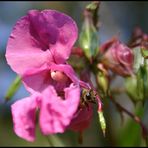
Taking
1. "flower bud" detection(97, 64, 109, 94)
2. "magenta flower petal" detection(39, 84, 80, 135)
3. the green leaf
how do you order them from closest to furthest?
"magenta flower petal" detection(39, 84, 80, 135) < "flower bud" detection(97, 64, 109, 94) < the green leaf

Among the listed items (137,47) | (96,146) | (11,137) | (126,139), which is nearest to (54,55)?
(137,47)

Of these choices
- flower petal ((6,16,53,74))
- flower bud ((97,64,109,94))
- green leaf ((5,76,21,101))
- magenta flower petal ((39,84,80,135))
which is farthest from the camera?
green leaf ((5,76,21,101))

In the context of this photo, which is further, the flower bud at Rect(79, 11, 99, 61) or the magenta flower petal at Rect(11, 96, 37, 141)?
the flower bud at Rect(79, 11, 99, 61)

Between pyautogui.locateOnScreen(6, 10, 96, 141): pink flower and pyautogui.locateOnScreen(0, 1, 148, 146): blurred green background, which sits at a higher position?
pyautogui.locateOnScreen(6, 10, 96, 141): pink flower

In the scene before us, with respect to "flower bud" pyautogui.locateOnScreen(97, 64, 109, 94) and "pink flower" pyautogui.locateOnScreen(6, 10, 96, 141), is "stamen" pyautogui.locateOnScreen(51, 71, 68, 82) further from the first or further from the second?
"flower bud" pyautogui.locateOnScreen(97, 64, 109, 94)

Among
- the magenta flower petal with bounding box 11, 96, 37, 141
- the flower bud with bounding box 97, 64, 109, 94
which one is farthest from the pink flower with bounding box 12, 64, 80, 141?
the flower bud with bounding box 97, 64, 109, 94

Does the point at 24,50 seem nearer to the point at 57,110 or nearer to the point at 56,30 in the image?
the point at 56,30

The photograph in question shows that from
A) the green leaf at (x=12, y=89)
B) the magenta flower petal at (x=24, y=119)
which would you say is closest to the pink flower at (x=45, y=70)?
the magenta flower petal at (x=24, y=119)

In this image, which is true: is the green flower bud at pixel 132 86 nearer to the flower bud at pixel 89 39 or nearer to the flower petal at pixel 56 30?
the flower bud at pixel 89 39

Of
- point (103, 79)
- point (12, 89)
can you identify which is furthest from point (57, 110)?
point (12, 89)
